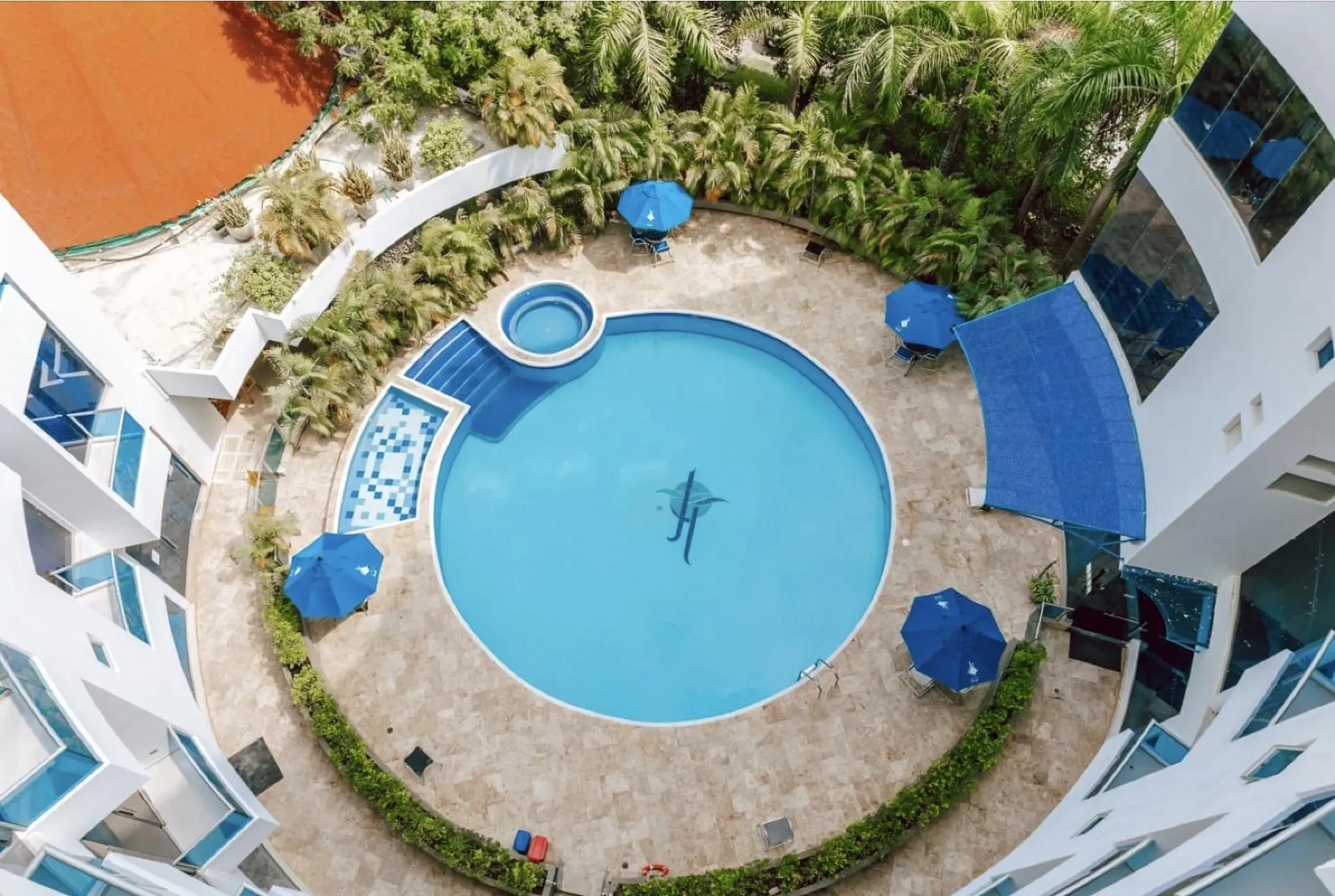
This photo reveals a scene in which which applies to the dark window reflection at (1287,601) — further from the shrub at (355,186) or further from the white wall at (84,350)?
the white wall at (84,350)

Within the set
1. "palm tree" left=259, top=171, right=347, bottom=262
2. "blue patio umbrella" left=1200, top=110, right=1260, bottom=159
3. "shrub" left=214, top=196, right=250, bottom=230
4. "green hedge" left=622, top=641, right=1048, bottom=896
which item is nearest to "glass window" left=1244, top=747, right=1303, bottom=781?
"green hedge" left=622, top=641, right=1048, bottom=896

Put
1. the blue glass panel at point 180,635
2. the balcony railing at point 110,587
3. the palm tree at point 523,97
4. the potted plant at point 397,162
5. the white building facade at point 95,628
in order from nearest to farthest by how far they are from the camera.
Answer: the white building facade at point 95,628, the balcony railing at point 110,587, the blue glass panel at point 180,635, the potted plant at point 397,162, the palm tree at point 523,97

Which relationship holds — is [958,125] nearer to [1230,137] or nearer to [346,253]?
[1230,137]

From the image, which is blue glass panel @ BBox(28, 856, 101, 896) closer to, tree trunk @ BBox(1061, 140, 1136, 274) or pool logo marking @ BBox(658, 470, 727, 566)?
pool logo marking @ BBox(658, 470, 727, 566)

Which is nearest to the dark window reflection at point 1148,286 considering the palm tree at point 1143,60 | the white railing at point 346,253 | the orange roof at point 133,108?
the palm tree at point 1143,60

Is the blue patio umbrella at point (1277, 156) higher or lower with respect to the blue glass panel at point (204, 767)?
higher

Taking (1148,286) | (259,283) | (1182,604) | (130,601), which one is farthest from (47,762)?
(1148,286)
